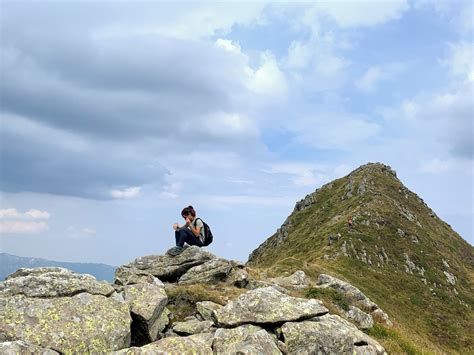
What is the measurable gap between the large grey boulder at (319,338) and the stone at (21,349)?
7182 mm

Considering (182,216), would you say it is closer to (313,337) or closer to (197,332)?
(197,332)

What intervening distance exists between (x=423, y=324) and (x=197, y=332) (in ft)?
211

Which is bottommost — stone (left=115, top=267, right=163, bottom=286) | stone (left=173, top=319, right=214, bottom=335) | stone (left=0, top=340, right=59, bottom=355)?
stone (left=0, top=340, right=59, bottom=355)

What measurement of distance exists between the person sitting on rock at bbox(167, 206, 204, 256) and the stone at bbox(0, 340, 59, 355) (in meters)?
13.3

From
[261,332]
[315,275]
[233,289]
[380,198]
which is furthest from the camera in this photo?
[380,198]

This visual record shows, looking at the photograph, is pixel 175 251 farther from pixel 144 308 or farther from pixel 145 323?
pixel 145 323

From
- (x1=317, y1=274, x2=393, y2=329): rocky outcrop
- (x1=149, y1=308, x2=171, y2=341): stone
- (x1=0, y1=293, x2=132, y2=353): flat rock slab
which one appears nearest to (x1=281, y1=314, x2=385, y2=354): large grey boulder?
(x1=149, y1=308, x2=171, y2=341): stone

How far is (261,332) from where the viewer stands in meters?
13.0

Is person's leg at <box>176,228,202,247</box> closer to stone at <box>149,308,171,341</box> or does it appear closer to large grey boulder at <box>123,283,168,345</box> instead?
stone at <box>149,308,171,341</box>

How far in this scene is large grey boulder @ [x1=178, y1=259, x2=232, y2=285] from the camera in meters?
23.8

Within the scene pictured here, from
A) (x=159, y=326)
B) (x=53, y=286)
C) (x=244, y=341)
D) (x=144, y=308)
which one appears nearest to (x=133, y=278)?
(x=159, y=326)

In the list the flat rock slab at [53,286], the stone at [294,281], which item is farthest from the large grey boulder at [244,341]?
the stone at [294,281]

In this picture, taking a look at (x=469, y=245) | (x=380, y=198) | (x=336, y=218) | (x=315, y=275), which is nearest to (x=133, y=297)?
(x=315, y=275)

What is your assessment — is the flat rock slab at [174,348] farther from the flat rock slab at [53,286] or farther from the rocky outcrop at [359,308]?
the rocky outcrop at [359,308]
